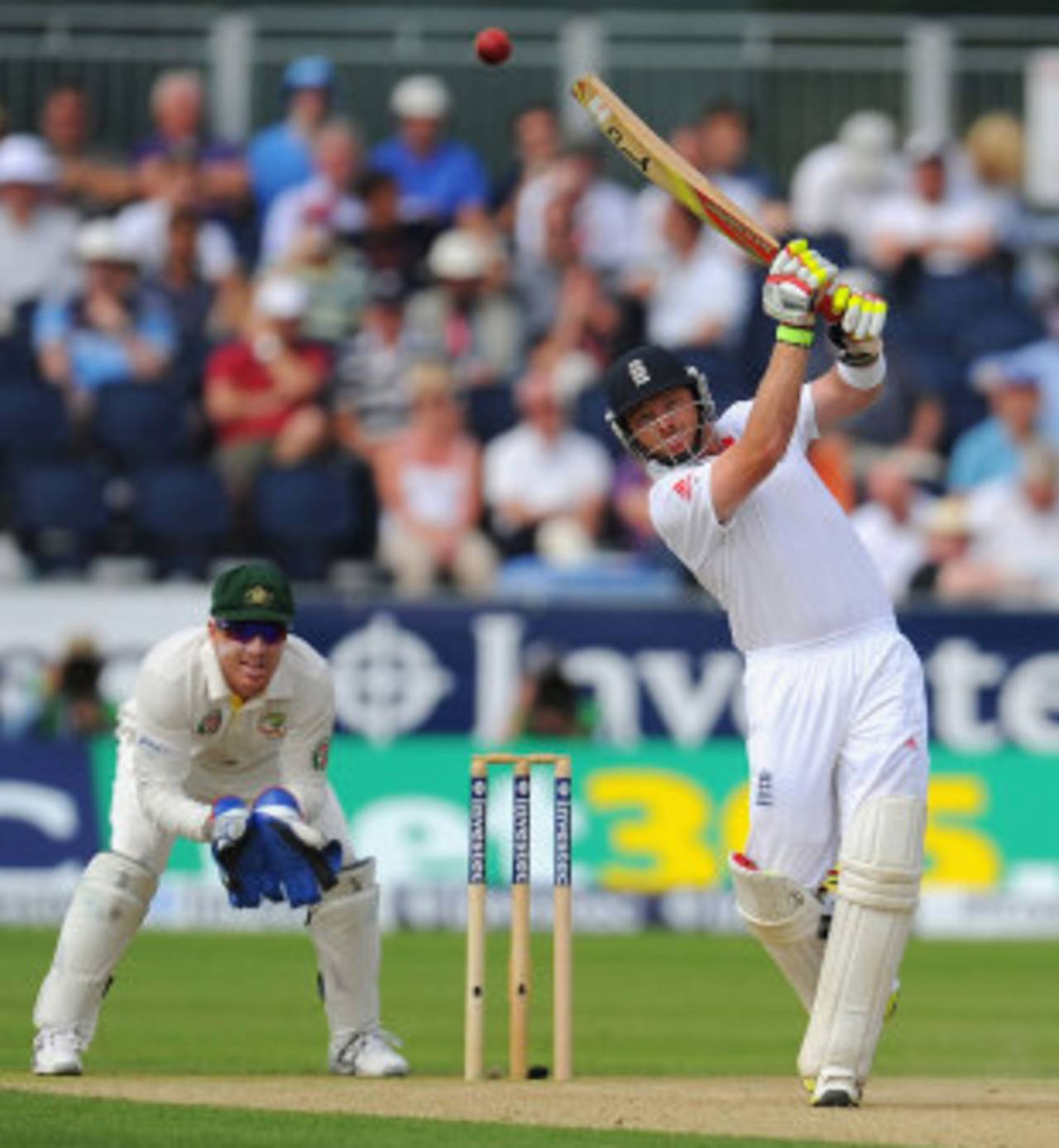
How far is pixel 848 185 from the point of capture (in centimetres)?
1798

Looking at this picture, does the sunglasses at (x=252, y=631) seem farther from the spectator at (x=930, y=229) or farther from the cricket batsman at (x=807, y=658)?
the spectator at (x=930, y=229)

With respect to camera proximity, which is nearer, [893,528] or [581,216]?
[893,528]

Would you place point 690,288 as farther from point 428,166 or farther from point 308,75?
point 308,75

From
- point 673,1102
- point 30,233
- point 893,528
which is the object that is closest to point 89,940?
point 673,1102

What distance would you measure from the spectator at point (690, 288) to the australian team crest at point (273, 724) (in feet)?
26.7

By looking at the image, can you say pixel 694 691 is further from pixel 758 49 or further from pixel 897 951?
pixel 897 951

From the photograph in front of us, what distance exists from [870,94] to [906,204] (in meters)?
0.97

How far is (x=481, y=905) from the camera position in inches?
359

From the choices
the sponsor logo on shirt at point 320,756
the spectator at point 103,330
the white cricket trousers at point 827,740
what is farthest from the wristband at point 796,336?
the spectator at point 103,330

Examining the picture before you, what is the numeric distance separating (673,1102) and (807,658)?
1205 millimetres

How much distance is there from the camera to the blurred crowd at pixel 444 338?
1609cm

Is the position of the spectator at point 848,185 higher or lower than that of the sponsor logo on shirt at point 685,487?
higher

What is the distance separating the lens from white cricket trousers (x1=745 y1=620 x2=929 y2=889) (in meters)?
8.29

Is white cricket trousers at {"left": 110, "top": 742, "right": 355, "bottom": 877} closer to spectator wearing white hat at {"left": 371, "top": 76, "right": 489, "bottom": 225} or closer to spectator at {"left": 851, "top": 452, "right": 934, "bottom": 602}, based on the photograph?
spectator at {"left": 851, "top": 452, "right": 934, "bottom": 602}
